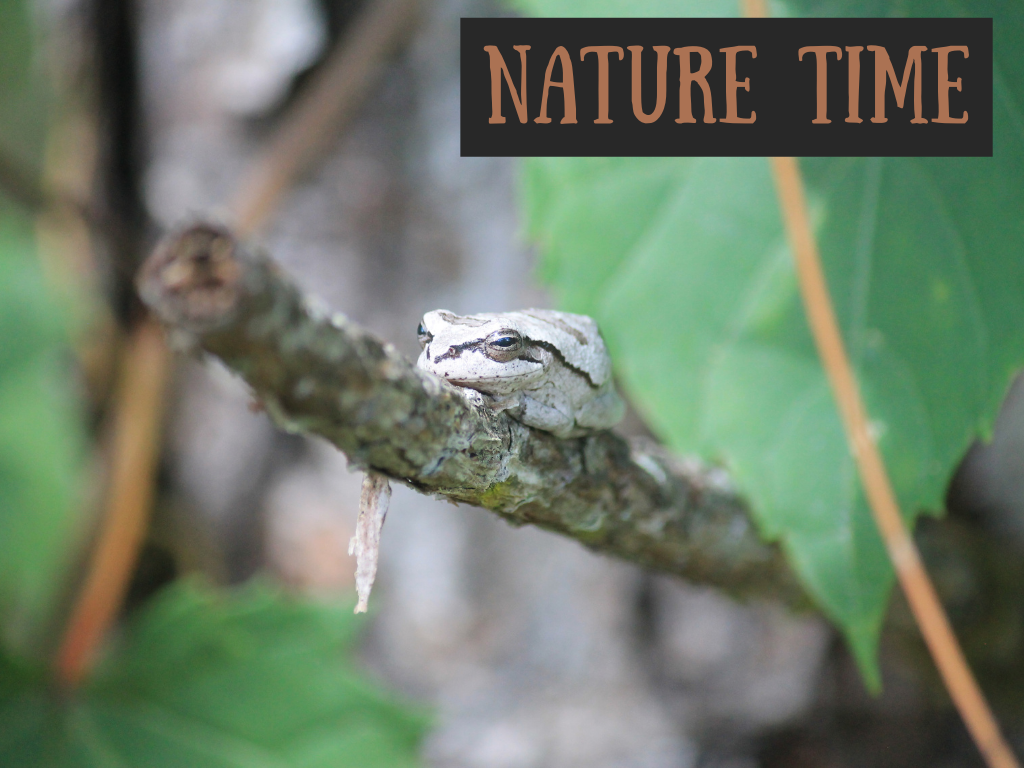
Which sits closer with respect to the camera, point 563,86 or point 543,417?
point 543,417

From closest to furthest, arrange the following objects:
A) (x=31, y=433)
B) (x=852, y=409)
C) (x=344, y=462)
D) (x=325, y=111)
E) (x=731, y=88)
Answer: (x=852, y=409)
(x=731, y=88)
(x=325, y=111)
(x=344, y=462)
(x=31, y=433)

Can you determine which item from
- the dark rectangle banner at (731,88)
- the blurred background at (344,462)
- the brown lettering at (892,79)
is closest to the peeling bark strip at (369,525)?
the dark rectangle banner at (731,88)

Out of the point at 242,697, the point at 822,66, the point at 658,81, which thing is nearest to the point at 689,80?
the point at 658,81

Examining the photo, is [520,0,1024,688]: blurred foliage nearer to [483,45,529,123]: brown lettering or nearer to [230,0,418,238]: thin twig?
[483,45,529,123]: brown lettering

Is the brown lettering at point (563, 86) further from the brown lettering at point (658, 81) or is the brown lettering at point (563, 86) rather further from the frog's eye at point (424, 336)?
the frog's eye at point (424, 336)

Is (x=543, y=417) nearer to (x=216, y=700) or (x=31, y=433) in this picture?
(x=216, y=700)

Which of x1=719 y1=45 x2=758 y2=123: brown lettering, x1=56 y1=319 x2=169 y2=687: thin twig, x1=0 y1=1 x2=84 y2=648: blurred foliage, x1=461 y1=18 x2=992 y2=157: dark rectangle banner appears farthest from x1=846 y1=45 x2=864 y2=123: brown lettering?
x1=0 y1=1 x2=84 y2=648: blurred foliage

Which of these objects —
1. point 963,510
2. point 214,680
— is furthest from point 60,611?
point 963,510
